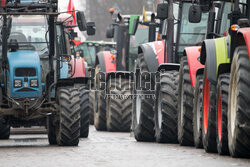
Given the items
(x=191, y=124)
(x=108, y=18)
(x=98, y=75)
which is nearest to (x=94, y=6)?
(x=108, y=18)

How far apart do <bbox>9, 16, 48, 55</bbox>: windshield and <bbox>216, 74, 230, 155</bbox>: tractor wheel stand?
4.77m

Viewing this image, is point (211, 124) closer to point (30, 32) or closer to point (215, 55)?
point (215, 55)

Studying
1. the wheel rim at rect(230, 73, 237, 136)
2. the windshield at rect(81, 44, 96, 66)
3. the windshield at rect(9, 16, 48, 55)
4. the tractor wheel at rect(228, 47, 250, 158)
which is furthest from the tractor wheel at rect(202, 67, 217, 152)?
the windshield at rect(81, 44, 96, 66)

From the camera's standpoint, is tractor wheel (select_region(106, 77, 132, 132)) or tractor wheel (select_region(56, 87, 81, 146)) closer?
tractor wheel (select_region(56, 87, 81, 146))

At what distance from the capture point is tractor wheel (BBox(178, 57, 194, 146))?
12914 mm

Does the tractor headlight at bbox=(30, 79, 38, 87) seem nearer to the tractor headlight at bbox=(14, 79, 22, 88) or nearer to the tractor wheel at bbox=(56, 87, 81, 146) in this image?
the tractor headlight at bbox=(14, 79, 22, 88)

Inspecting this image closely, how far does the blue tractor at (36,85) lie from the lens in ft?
43.1

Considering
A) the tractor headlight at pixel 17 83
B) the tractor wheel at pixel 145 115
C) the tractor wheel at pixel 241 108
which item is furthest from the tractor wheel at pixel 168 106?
the tractor wheel at pixel 241 108

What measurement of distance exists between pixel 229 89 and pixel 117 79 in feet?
32.5

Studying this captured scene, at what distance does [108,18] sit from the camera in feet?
215

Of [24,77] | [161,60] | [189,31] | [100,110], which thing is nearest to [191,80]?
[189,31]

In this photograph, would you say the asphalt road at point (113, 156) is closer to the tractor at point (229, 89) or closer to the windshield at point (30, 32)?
the tractor at point (229, 89)

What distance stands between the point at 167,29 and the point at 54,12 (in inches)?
99.9

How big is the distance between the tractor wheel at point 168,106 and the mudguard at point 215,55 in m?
2.55
